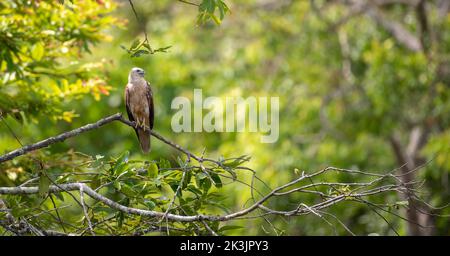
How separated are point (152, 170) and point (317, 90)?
9.31m

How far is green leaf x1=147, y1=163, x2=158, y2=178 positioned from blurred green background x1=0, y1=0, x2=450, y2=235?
545 centimetres

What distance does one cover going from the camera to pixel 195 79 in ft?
48.8

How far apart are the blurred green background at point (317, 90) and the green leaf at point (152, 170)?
17.9ft

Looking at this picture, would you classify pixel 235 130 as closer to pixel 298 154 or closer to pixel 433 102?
pixel 298 154

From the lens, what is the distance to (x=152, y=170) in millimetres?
4402

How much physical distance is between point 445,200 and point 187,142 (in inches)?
187

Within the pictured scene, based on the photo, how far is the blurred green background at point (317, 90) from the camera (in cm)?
1166

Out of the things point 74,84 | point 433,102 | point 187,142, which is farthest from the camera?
point 187,142

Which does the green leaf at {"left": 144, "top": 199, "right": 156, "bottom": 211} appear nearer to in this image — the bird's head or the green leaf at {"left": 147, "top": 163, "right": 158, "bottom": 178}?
the green leaf at {"left": 147, "top": 163, "right": 158, "bottom": 178}

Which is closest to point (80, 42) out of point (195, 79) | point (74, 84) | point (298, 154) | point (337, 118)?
point (74, 84)

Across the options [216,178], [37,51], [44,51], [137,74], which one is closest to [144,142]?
[137,74]

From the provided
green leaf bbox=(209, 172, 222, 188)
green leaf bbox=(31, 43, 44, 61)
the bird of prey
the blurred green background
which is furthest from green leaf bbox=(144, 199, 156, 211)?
the blurred green background

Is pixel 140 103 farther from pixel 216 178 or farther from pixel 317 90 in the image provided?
pixel 317 90
